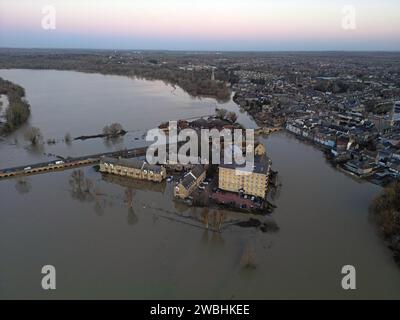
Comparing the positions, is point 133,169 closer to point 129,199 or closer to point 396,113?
point 129,199

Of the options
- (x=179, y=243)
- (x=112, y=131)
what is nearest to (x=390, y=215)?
(x=179, y=243)

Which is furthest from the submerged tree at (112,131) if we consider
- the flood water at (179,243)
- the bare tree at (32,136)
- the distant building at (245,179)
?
the distant building at (245,179)

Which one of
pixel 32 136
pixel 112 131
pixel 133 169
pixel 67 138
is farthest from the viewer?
pixel 112 131

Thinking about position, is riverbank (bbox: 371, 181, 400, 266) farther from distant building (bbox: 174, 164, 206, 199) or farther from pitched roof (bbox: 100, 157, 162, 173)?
pitched roof (bbox: 100, 157, 162, 173)

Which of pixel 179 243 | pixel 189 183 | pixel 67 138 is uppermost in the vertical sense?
pixel 67 138

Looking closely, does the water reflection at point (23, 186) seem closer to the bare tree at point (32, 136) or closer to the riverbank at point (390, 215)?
the bare tree at point (32, 136)
